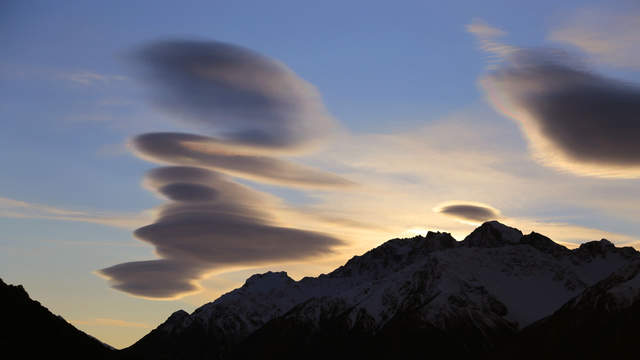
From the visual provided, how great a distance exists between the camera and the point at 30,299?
6993 inches

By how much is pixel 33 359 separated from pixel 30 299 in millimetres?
26459

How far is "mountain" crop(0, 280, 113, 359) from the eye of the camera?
158375 mm

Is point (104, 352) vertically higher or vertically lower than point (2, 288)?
lower

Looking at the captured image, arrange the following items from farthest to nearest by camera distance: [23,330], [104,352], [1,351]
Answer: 1. [104,352]
2. [23,330]
3. [1,351]

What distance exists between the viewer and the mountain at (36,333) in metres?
158

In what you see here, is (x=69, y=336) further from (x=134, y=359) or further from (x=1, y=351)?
(x=1, y=351)

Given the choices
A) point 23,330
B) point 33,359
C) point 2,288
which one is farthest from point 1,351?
point 2,288

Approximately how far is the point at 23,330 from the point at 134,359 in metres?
25.2

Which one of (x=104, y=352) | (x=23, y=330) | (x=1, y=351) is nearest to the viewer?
(x=1, y=351)

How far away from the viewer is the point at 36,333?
Result: 166m

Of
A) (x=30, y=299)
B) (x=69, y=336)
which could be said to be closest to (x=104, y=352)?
(x=69, y=336)

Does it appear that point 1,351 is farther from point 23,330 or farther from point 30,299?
point 30,299

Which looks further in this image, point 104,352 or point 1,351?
point 104,352

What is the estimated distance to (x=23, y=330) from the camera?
6496 inches
